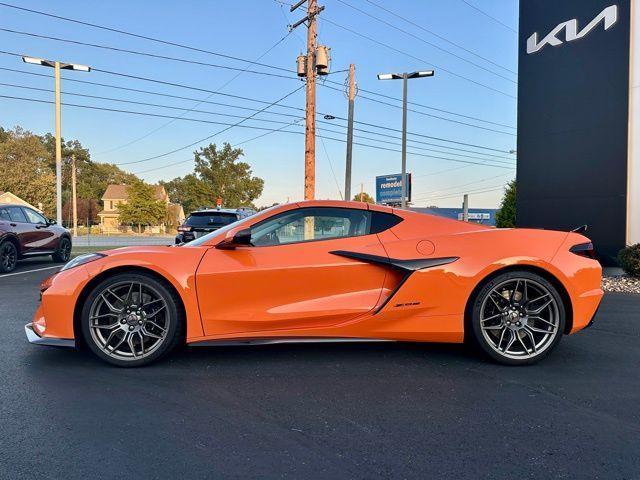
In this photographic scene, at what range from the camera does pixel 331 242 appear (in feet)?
12.1

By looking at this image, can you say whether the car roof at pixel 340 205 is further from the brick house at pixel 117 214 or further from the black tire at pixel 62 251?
the brick house at pixel 117 214

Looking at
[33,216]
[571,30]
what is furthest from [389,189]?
[33,216]

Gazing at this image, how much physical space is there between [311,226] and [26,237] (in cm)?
968

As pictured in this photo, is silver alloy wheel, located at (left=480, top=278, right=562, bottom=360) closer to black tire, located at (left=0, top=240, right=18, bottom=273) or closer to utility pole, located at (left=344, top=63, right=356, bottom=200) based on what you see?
black tire, located at (left=0, top=240, right=18, bottom=273)

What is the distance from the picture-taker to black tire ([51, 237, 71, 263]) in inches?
484

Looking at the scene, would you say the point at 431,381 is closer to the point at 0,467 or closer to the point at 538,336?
the point at 538,336

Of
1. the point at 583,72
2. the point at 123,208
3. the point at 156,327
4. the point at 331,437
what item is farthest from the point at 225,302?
the point at 123,208

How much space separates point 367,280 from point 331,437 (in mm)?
1370

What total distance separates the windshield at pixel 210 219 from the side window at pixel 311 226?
738 cm

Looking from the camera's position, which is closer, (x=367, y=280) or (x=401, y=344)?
(x=367, y=280)

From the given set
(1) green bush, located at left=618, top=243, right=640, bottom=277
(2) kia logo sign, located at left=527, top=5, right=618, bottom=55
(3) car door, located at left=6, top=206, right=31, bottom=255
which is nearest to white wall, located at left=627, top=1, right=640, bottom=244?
(2) kia logo sign, located at left=527, top=5, right=618, bottom=55

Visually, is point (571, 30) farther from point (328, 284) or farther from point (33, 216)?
Answer: point (33, 216)

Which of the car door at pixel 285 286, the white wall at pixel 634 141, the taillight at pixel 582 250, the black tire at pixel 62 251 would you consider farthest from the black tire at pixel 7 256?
the white wall at pixel 634 141

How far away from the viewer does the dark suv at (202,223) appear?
34.7ft
